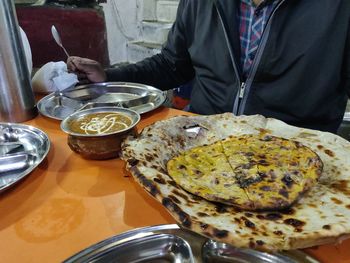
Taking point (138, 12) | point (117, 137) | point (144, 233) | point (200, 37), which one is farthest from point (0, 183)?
point (138, 12)

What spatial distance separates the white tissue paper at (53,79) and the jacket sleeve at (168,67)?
0.85ft

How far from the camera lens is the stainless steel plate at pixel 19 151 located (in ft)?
3.37

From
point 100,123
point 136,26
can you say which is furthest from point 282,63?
point 136,26

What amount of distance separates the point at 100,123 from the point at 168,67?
112 centimetres

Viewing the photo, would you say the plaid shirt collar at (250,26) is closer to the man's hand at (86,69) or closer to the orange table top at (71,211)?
the man's hand at (86,69)

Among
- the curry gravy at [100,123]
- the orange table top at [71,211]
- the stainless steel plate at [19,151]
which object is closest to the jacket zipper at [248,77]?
the curry gravy at [100,123]

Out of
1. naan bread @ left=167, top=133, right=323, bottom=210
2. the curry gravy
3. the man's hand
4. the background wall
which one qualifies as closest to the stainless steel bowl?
the curry gravy

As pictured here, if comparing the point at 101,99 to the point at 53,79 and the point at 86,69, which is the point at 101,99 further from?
the point at 53,79

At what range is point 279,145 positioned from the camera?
1.04 metres

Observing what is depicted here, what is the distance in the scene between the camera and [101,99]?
5.64ft

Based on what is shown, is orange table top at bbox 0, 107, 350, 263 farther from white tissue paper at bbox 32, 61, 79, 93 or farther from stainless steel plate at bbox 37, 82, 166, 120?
white tissue paper at bbox 32, 61, 79, 93

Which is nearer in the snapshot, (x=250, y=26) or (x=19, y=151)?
(x=19, y=151)

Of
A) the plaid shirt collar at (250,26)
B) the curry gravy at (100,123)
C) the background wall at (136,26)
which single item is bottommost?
the background wall at (136,26)

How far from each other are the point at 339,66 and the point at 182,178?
1.10 meters
